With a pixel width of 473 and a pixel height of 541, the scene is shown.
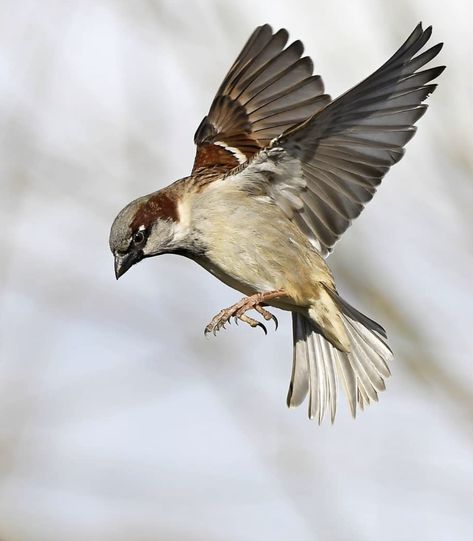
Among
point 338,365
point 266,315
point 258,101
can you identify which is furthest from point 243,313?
point 258,101

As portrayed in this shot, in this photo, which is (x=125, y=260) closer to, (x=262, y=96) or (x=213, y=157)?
(x=213, y=157)

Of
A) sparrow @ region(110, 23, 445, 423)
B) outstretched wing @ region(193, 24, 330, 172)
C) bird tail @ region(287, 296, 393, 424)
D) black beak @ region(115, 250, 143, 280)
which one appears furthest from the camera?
outstretched wing @ region(193, 24, 330, 172)

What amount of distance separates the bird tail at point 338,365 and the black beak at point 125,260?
0.93m

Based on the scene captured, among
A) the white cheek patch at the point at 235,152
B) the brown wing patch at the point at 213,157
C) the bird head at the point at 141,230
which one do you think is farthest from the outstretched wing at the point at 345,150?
the white cheek patch at the point at 235,152

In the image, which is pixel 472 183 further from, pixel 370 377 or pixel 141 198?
pixel 141 198

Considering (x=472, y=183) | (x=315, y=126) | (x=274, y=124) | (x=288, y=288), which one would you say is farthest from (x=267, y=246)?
(x=274, y=124)

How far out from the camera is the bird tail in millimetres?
4832

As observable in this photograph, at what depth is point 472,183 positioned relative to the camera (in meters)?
4.41

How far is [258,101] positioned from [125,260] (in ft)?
5.25

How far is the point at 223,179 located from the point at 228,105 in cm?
145

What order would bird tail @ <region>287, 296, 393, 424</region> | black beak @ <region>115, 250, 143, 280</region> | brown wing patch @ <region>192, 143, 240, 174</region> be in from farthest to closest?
brown wing patch @ <region>192, 143, 240, 174</region> < bird tail @ <region>287, 296, 393, 424</region> < black beak @ <region>115, 250, 143, 280</region>

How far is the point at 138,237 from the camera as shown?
14.5 ft

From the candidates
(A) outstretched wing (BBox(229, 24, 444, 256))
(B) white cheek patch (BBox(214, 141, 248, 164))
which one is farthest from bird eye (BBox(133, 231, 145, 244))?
(B) white cheek patch (BBox(214, 141, 248, 164))

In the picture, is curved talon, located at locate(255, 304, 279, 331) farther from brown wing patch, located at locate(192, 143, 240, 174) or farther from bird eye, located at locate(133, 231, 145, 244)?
brown wing patch, located at locate(192, 143, 240, 174)
